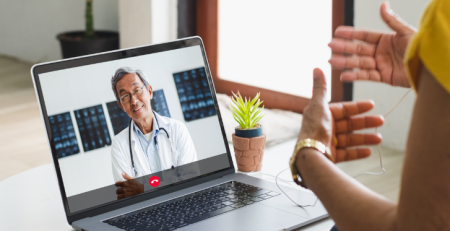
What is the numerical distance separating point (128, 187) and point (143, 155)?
7cm

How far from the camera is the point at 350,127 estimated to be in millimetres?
699

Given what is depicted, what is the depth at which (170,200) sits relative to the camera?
0.94 m

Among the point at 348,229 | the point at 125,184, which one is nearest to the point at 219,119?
the point at 125,184

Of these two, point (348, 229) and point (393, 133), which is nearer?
point (348, 229)

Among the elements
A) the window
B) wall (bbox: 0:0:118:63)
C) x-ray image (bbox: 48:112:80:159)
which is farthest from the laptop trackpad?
wall (bbox: 0:0:118:63)

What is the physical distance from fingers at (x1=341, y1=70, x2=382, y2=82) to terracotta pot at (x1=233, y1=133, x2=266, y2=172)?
1.12ft

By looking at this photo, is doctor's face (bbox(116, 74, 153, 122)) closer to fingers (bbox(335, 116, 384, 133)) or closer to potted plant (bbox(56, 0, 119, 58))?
fingers (bbox(335, 116, 384, 133))

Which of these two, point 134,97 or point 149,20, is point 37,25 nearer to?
point 149,20

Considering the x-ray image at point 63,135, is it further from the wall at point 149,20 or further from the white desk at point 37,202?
the wall at point 149,20

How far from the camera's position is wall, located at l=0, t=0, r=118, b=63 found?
4184 mm

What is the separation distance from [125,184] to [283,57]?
1.95 metres

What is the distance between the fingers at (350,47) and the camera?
819mm

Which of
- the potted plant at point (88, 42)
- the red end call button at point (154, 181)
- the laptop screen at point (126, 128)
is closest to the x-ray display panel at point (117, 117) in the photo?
the laptop screen at point (126, 128)

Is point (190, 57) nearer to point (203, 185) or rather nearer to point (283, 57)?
point (203, 185)
